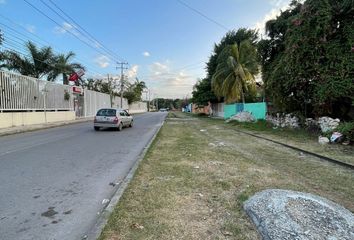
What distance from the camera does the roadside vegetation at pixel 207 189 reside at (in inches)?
152

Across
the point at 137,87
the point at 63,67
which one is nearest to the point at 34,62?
the point at 63,67

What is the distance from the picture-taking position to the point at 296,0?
59.1 ft

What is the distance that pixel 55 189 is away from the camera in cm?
575

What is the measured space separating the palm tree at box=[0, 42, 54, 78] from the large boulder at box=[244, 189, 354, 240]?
3038cm

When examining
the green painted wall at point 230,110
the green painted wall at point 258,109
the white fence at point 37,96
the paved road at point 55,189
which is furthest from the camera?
the green painted wall at point 230,110

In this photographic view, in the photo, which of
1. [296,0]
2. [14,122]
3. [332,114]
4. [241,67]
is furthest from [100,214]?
[241,67]

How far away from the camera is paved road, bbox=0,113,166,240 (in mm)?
4023

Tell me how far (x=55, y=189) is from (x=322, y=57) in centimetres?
1368

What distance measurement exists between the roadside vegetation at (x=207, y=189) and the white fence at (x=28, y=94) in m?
16.1

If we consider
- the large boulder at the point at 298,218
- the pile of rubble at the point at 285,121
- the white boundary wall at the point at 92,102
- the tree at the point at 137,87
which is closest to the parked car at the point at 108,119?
the pile of rubble at the point at 285,121

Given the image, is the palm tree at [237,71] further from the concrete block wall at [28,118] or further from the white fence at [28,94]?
the concrete block wall at [28,118]

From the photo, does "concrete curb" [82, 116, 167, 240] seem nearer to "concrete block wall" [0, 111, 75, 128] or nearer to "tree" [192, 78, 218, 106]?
"concrete block wall" [0, 111, 75, 128]

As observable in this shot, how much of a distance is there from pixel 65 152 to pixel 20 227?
6.42 m

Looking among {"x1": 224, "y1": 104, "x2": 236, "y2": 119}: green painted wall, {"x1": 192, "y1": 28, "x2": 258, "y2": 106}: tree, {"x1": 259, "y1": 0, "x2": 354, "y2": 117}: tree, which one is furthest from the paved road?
{"x1": 192, "y1": 28, "x2": 258, "y2": 106}: tree
